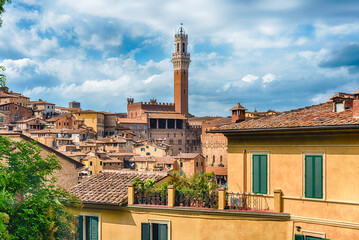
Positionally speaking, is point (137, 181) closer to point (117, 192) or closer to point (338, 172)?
point (117, 192)

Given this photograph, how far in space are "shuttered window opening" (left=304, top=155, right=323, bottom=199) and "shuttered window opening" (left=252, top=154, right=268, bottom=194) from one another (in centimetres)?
113

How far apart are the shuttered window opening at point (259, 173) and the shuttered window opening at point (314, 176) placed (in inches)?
44.4

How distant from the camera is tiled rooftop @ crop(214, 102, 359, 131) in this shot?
10.2 metres

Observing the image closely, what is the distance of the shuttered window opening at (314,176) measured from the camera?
33.7ft

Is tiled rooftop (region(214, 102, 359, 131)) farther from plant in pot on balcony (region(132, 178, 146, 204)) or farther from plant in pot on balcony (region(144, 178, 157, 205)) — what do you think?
plant in pot on balcony (region(132, 178, 146, 204))

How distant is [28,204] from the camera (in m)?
9.85

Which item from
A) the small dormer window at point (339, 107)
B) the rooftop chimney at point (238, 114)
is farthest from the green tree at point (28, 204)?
the small dormer window at point (339, 107)

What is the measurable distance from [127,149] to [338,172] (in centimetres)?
6790

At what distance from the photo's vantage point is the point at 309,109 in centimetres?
1281

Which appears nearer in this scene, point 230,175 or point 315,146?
point 315,146

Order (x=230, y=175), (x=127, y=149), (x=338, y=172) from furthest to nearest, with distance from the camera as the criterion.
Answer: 1. (x=127, y=149)
2. (x=230, y=175)
3. (x=338, y=172)

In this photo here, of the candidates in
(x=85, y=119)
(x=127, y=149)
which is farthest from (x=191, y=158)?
(x=85, y=119)

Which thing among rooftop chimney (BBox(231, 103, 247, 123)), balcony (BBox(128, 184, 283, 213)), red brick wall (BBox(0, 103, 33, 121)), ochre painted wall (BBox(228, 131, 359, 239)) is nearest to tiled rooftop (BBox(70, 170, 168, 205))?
balcony (BBox(128, 184, 283, 213))

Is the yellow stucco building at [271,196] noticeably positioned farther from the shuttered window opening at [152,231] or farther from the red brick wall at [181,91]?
the red brick wall at [181,91]
